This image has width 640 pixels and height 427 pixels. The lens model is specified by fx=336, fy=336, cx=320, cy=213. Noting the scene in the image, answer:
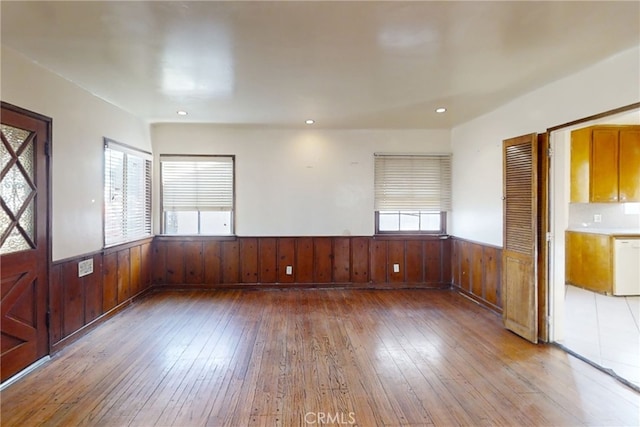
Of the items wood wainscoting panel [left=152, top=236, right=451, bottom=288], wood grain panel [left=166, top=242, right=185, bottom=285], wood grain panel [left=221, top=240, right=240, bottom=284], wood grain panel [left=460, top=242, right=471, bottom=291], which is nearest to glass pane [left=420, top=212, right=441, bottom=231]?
wood wainscoting panel [left=152, top=236, right=451, bottom=288]

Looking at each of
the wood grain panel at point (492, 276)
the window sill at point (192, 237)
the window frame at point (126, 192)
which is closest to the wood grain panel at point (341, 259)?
the window sill at point (192, 237)

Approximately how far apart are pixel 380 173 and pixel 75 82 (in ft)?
13.4

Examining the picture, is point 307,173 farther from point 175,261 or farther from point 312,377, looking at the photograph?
point 312,377

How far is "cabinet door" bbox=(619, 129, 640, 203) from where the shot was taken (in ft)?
16.5

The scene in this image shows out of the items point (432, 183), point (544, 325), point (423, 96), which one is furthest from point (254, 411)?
point (432, 183)

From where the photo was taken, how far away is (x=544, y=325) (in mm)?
3359

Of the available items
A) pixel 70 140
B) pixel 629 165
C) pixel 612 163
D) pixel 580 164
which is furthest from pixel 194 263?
pixel 629 165

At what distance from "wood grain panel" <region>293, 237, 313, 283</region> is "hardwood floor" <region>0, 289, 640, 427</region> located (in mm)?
1323

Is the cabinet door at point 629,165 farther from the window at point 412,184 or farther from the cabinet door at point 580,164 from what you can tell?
the window at point 412,184

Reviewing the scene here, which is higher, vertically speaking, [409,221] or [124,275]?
[409,221]

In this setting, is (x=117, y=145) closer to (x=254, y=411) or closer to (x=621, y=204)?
(x=254, y=411)

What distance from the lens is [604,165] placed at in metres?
5.09

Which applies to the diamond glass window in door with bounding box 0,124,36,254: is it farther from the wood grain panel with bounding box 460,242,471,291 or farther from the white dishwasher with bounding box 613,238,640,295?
the white dishwasher with bounding box 613,238,640,295

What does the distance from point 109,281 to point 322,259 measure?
2947 mm
